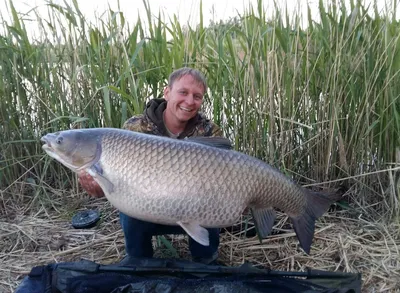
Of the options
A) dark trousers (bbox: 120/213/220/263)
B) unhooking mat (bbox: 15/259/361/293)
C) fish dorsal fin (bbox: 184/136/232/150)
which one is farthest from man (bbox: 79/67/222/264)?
fish dorsal fin (bbox: 184/136/232/150)

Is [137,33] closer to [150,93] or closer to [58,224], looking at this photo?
[150,93]

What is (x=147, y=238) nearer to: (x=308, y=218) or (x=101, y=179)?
(x=101, y=179)

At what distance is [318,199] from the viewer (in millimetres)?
1719

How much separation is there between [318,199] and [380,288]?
1.42ft

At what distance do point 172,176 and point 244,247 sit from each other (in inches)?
31.0

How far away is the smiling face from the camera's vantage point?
195 centimetres

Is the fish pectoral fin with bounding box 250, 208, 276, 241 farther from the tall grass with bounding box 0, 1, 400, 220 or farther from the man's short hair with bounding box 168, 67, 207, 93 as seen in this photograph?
the tall grass with bounding box 0, 1, 400, 220

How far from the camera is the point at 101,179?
5.15 ft

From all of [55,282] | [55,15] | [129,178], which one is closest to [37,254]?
[55,282]

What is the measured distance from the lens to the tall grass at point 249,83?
2.29m

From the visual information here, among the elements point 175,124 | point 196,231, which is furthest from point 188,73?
point 196,231

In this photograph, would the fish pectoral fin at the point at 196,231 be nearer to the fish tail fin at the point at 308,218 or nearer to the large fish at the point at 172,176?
the large fish at the point at 172,176

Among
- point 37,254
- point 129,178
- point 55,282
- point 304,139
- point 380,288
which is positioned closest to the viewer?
point 129,178

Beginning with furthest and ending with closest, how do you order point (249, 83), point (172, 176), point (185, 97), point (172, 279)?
point (249, 83), point (185, 97), point (172, 279), point (172, 176)
